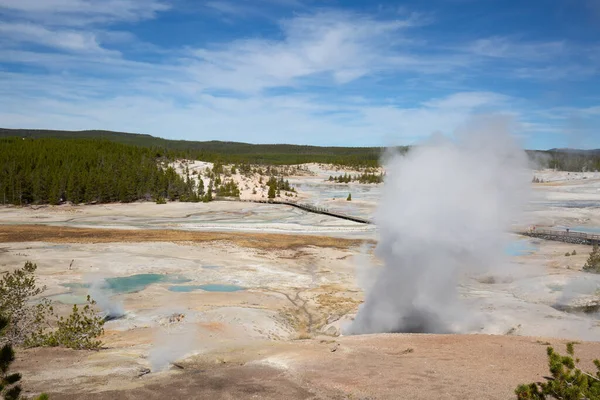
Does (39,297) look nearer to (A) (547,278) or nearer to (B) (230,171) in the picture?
(A) (547,278)

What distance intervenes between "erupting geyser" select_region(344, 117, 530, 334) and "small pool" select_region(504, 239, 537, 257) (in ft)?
70.7

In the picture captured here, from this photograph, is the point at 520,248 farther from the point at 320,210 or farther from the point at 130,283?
the point at 320,210

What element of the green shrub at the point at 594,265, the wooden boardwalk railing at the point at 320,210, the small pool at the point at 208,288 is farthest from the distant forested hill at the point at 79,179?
the green shrub at the point at 594,265

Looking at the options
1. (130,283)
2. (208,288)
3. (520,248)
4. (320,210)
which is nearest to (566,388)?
(208,288)

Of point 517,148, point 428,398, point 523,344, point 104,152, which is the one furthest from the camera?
point 104,152

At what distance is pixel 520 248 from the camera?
144 ft

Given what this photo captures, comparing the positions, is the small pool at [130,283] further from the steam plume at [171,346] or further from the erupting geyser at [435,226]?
the erupting geyser at [435,226]

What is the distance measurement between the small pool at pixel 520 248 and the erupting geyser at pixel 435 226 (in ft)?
70.7

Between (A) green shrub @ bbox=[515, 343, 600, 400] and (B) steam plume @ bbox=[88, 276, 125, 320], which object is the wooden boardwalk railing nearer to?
(B) steam plume @ bbox=[88, 276, 125, 320]

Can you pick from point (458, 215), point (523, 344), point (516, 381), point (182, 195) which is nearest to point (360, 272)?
point (458, 215)

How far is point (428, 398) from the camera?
11.6 m

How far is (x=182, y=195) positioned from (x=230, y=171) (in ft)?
103

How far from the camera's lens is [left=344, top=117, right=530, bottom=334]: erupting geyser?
20203mm

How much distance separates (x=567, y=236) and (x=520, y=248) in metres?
6.18
